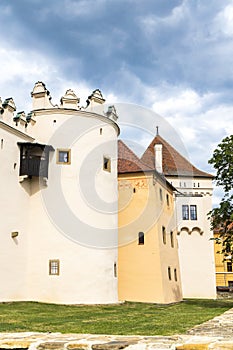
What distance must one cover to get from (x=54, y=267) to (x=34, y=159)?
5133mm

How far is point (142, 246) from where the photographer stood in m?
23.0

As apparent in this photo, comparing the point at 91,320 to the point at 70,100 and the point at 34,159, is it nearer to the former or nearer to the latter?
the point at 34,159

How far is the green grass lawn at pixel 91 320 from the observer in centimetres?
967

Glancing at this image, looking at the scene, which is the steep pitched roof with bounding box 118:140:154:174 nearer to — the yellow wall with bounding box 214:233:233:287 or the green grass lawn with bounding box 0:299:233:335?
the green grass lawn with bounding box 0:299:233:335

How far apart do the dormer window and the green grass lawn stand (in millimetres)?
5904

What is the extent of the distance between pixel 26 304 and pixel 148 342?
512 inches

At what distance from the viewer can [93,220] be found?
2017cm

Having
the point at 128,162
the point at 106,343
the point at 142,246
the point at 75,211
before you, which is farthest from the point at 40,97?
the point at 106,343

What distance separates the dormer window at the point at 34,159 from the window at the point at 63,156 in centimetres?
45

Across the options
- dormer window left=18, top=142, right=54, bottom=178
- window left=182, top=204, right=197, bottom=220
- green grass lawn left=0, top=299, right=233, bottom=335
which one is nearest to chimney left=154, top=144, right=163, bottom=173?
window left=182, top=204, right=197, bottom=220

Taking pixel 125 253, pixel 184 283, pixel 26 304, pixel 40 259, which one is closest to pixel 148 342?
pixel 26 304

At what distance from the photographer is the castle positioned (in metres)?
18.9

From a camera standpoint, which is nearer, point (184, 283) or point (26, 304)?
point (26, 304)

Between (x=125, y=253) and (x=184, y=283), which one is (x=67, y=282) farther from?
(x=184, y=283)
